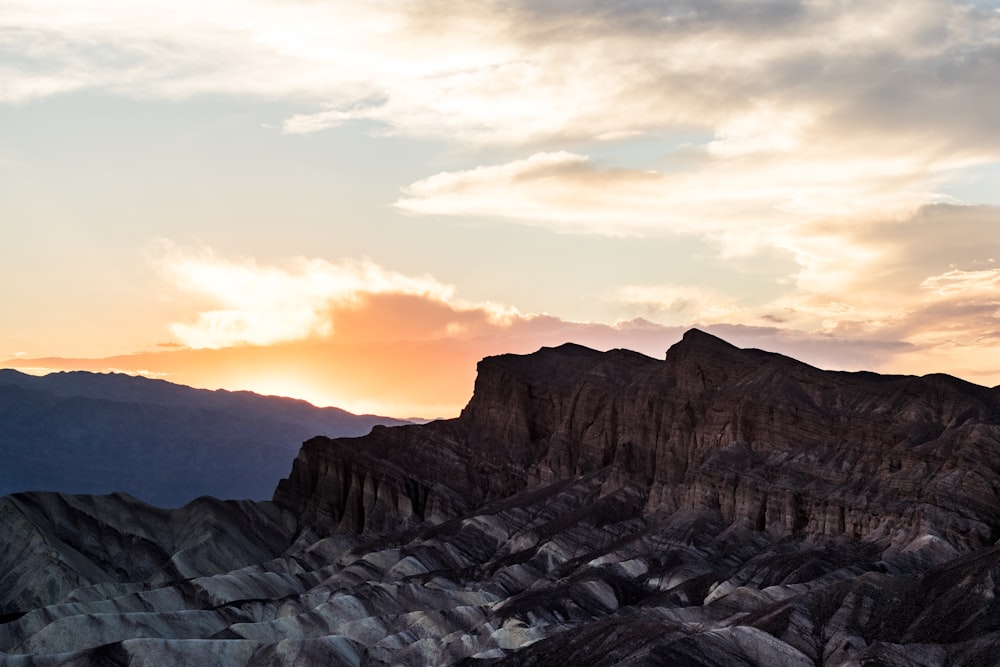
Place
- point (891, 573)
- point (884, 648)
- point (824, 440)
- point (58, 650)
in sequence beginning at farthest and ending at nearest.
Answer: point (824, 440) → point (58, 650) → point (891, 573) → point (884, 648)

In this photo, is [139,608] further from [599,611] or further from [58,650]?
[599,611]

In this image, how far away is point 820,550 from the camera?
6698 inches

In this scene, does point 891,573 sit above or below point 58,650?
above

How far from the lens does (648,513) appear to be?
200 meters

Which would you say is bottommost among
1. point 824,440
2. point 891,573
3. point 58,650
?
point 58,650

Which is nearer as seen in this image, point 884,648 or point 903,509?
point 884,648

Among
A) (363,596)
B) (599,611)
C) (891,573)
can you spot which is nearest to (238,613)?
(363,596)

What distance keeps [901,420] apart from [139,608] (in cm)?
9454

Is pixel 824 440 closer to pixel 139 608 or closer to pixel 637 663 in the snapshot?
pixel 637 663

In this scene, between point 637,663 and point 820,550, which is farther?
point 820,550

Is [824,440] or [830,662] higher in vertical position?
[824,440]

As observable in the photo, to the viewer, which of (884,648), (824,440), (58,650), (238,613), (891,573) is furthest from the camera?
(824,440)

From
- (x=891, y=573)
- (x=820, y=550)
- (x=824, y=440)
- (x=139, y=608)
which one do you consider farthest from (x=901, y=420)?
(x=139, y=608)

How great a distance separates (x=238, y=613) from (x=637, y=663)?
65.8m
